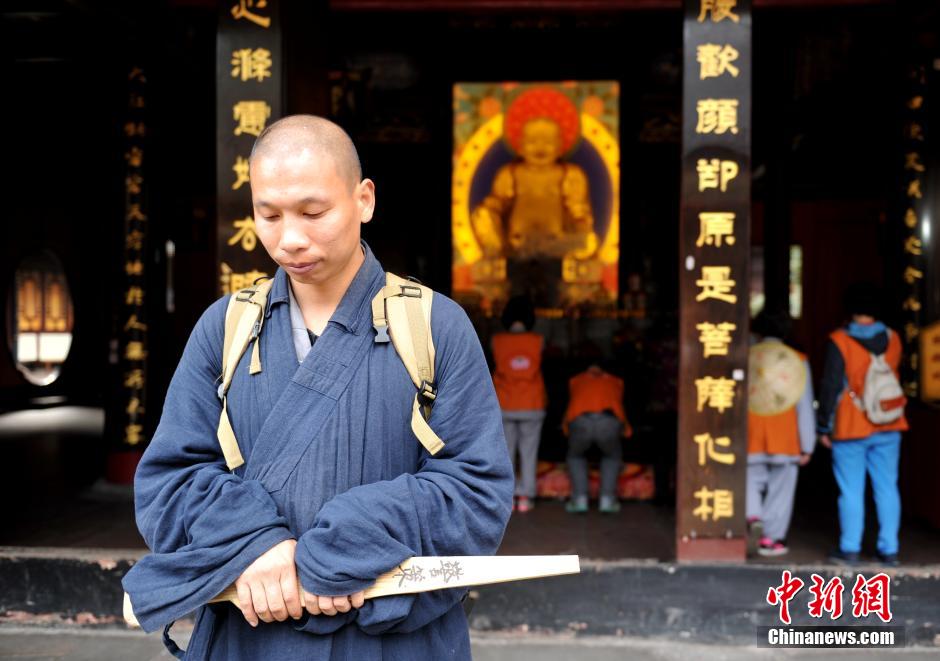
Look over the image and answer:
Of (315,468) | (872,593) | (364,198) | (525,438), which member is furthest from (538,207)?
(315,468)

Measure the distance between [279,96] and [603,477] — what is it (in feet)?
11.6

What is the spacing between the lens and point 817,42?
7184mm

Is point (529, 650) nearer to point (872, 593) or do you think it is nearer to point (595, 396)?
point (872, 593)

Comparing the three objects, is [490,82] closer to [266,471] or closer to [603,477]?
[603,477]

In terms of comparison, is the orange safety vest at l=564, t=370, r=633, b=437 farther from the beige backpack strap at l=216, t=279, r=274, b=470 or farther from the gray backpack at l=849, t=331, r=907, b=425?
the beige backpack strap at l=216, t=279, r=274, b=470

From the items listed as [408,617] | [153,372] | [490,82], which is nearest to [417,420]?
[408,617]

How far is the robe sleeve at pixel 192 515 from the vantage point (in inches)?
54.9

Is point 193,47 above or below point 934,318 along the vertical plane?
above

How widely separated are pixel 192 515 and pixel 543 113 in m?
8.90

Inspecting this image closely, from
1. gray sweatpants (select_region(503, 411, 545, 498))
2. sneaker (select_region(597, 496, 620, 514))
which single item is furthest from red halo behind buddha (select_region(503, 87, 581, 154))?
sneaker (select_region(597, 496, 620, 514))

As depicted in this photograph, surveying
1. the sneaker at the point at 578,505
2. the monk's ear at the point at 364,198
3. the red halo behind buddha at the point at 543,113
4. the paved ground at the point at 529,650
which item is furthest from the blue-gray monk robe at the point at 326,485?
the red halo behind buddha at the point at 543,113

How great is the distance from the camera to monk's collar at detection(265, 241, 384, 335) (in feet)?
5.13

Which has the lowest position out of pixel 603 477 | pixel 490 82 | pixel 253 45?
pixel 603 477

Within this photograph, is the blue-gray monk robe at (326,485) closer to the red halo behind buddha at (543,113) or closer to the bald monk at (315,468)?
the bald monk at (315,468)
